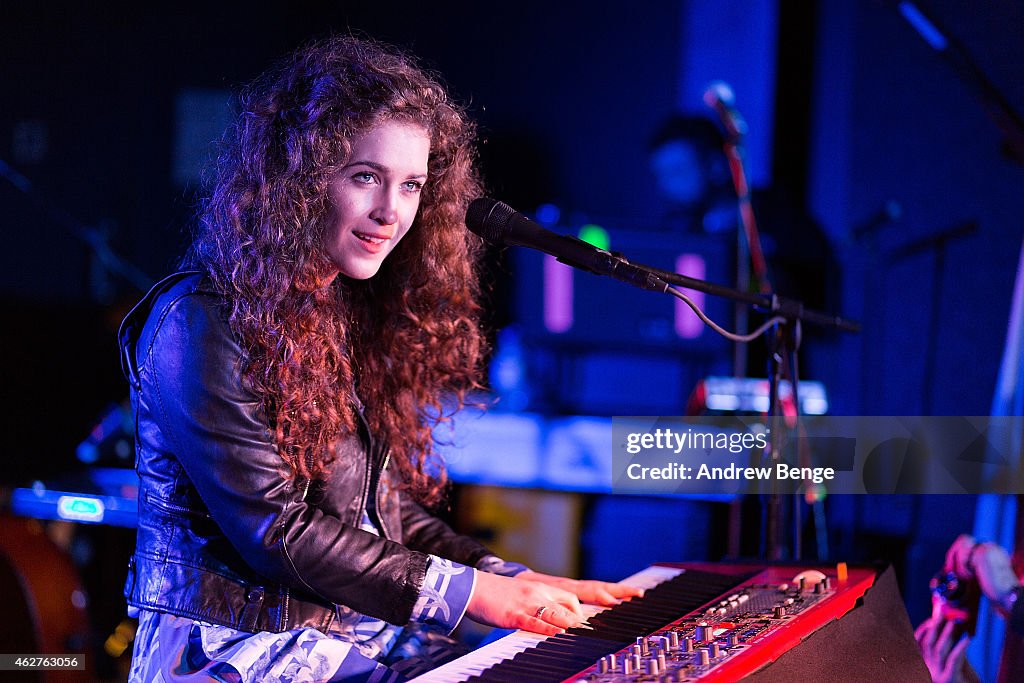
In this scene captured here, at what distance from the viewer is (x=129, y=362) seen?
1.91 meters

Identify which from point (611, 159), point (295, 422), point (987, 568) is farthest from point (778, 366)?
point (611, 159)

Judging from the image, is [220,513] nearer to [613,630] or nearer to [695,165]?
[613,630]

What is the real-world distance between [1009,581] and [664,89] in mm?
4768

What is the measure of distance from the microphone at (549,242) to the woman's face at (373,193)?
16cm

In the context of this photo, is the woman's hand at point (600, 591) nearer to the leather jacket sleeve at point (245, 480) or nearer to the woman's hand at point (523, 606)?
the woman's hand at point (523, 606)

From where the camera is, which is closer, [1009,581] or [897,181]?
[1009,581]

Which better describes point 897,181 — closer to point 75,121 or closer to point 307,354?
point 307,354

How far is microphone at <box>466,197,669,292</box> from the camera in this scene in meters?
1.81

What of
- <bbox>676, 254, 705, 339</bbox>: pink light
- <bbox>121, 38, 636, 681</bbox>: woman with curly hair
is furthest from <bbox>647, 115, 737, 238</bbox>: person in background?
<bbox>121, 38, 636, 681</bbox>: woman with curly hair

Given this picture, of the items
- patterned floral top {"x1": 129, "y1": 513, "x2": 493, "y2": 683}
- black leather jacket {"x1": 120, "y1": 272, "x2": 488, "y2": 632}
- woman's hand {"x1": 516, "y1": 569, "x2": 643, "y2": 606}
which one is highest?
black leather jacket {"x1": 120, "y1": 272, "x2": 488, "y2": 632}

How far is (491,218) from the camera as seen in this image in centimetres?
185

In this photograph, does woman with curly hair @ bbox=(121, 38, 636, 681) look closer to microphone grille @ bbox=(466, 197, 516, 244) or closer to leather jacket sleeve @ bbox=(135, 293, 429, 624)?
leather jacket sleeve @ bbox=(135, 293, 429, 624)

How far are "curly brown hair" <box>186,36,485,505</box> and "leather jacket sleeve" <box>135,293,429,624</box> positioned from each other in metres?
0.06

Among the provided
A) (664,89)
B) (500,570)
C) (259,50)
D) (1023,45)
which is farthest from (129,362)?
(664,89)
